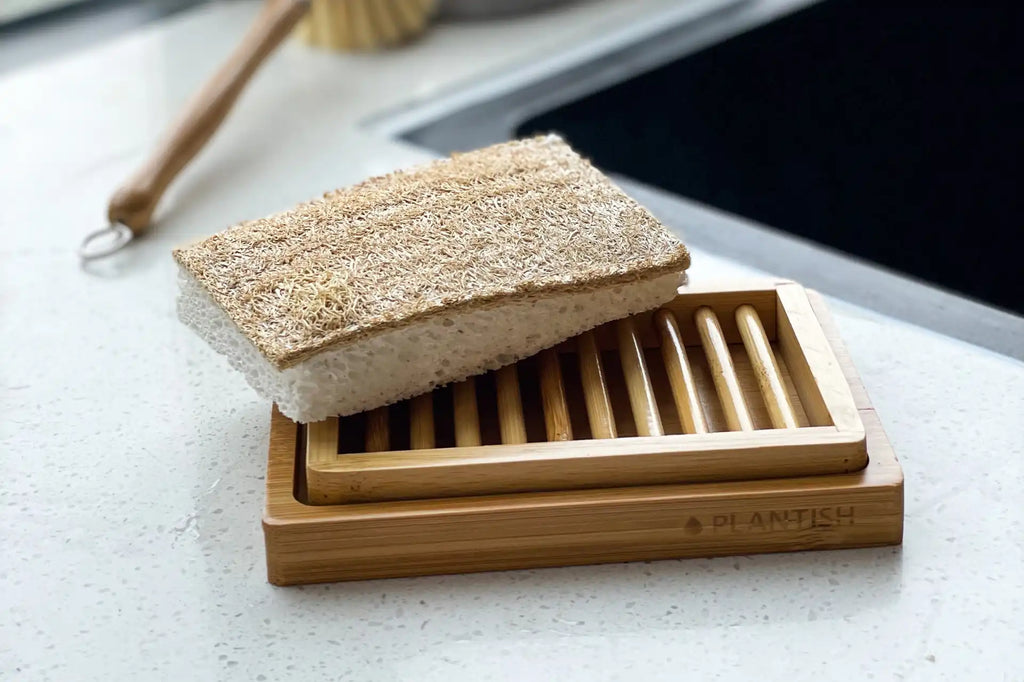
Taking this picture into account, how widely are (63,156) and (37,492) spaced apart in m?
0.45

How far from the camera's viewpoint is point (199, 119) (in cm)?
91

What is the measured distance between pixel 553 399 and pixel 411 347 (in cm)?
8

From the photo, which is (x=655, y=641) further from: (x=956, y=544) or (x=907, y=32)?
(x=907, y=32)

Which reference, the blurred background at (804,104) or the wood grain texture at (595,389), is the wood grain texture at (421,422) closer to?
the wood grain texture at (595,389)

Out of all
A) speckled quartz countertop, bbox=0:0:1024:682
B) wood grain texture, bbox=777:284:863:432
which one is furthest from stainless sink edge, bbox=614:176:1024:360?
wood grain texture, bbox=777:284:863:432

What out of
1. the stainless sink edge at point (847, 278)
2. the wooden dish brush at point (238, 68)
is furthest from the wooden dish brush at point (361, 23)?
the stainless sink edge at point (847, 278)

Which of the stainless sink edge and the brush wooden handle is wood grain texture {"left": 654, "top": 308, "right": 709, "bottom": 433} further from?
the brush wooden handle

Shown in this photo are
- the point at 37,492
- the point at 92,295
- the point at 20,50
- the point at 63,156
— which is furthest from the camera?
the point at 20,50

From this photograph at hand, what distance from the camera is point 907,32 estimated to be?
1.21 meters

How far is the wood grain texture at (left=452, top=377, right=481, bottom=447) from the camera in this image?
0.54 metres

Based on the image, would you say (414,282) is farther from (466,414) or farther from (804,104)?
(804,104)

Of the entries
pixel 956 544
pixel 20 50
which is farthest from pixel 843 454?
pixel 20 50

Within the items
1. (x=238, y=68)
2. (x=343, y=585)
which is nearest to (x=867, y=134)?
(x=238, y=68)

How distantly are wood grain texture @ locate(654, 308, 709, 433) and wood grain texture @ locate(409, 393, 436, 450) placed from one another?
0.38ft
